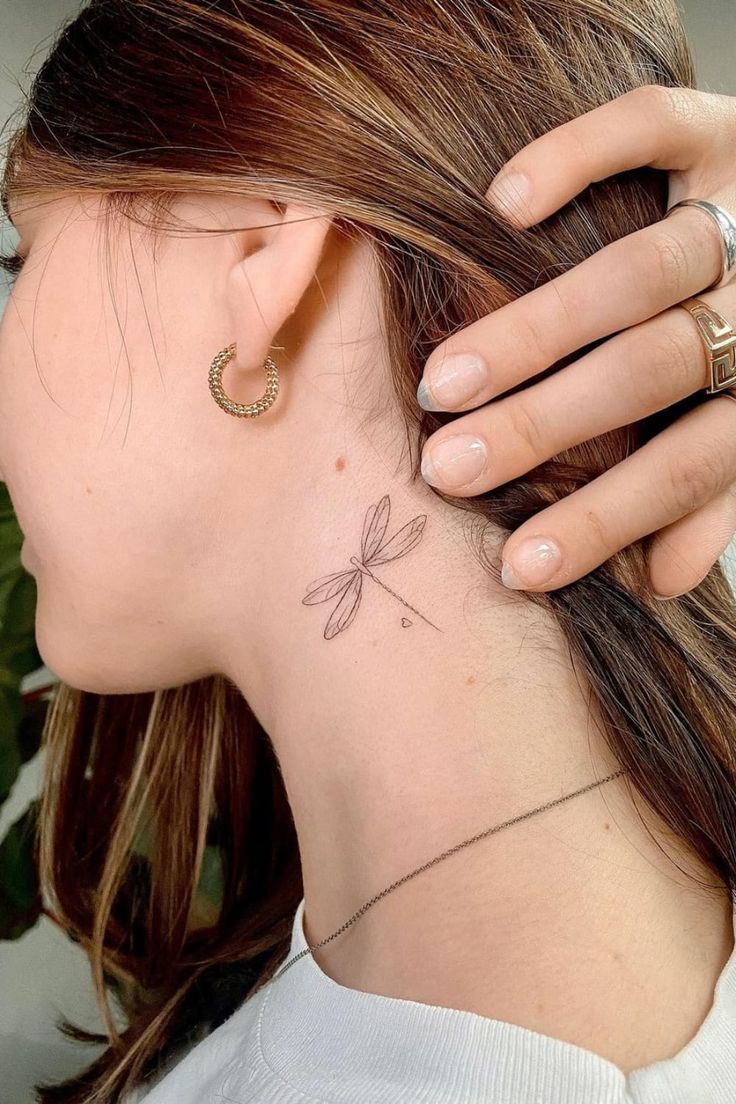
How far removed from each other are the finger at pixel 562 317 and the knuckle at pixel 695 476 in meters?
0.13

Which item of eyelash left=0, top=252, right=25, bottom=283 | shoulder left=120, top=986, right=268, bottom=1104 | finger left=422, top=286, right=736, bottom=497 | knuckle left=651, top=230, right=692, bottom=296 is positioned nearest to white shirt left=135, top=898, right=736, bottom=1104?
shoulder left=120, top=986, right=268, bottom=1104

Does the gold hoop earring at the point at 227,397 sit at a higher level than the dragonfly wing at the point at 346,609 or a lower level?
higher

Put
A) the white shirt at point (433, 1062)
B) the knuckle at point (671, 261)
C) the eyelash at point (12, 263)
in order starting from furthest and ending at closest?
the eyelash at point (12, 263), the knuckle at point (671, 261), the white shirt at point (433, 1062)

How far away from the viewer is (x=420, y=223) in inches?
28.8

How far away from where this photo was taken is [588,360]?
2.42 feet

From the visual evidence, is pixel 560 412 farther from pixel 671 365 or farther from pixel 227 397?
pixel 227 397

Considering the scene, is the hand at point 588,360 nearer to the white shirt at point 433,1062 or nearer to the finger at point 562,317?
the finger at point 562,317

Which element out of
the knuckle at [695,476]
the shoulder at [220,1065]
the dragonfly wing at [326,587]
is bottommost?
the shoulder at [220,1065]

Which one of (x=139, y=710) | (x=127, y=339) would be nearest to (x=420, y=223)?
(x=127, y=339)

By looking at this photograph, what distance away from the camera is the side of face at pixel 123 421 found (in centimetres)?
82

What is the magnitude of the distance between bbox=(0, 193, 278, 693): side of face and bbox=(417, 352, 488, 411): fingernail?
0.19 meters

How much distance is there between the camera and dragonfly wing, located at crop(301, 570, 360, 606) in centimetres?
79

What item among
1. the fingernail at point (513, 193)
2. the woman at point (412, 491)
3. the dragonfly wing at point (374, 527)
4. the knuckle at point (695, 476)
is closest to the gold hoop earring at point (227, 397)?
the woman at point (412, 491)

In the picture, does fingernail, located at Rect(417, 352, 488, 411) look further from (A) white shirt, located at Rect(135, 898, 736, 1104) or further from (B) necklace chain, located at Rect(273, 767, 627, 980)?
(A) white shirt, located at Rect(135, 898, 736, 1104)
